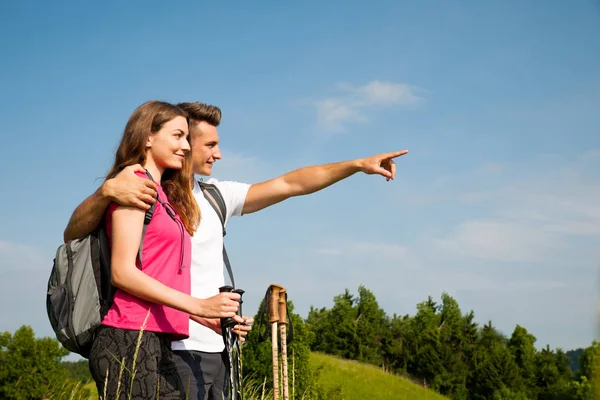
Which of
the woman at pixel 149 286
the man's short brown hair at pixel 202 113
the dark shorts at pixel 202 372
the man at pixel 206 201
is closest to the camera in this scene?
the woman at pixel 149 286

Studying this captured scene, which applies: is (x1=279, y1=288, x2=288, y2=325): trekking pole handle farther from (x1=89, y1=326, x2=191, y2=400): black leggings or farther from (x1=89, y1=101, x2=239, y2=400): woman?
(x1=89, y1=326, x2=191, y2=400): black leggings

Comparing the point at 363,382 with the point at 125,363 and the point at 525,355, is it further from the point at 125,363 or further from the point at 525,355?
the point at 125,363

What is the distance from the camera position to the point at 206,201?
137 inches

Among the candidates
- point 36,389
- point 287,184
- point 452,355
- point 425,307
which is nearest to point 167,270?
point 287,184

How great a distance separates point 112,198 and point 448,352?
3874 centimetres

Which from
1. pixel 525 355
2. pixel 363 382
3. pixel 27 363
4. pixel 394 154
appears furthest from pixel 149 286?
pixel 525 355

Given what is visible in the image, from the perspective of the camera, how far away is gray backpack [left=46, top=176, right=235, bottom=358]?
2549 millimetres

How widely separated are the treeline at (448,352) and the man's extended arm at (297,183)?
3497cm

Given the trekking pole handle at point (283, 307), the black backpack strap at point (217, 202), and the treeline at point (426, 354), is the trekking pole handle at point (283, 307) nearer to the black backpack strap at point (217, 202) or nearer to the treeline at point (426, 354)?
the black backpack strap at point (217, 202)

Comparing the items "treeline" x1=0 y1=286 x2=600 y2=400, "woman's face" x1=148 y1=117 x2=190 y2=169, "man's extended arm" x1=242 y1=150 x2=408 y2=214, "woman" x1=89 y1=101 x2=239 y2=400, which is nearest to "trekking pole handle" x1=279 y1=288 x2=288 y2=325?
"woman" x1=89 y1=101 x2=239 y2=400

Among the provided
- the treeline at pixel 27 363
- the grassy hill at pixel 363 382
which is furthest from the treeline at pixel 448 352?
the treeline at pixel 27 363

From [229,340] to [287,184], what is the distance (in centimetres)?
135

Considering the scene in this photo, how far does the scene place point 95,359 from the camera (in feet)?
8.25

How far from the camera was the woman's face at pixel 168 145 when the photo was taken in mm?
2861
